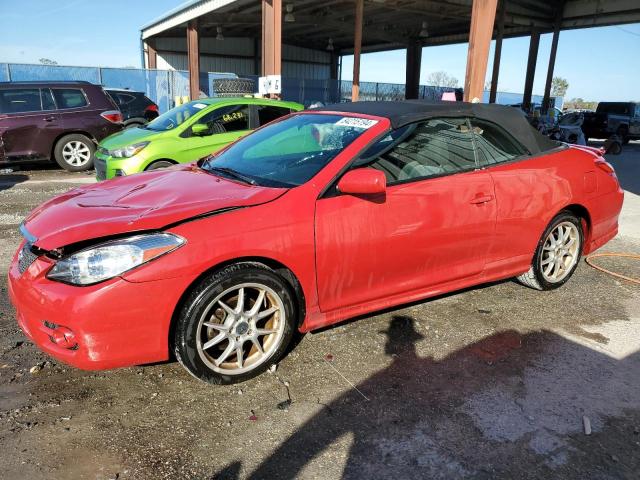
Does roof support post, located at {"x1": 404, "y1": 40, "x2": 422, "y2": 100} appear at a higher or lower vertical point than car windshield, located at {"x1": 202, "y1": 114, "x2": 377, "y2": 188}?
higher

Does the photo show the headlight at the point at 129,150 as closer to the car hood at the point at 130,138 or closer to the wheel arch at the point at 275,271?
the car hood at the point at 130,138

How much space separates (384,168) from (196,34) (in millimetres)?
21525

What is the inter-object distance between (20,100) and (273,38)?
21.6 ft

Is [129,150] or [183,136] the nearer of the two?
[129,150]

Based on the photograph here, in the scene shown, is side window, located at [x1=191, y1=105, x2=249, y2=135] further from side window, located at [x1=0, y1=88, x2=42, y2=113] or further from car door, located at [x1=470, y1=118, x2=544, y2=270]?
car door, located at [x1=470, y1=118, x2=544, y2=270]

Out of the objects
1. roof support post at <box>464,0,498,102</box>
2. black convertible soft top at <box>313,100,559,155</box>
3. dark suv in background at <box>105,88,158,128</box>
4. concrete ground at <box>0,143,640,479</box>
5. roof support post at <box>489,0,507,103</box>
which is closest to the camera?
concrete ground at <box>0,143,640,479</box>

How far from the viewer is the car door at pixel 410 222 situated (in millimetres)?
2871

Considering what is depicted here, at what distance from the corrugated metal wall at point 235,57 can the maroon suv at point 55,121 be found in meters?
23.4

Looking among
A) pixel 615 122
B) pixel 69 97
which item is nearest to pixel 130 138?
pixel 69 97

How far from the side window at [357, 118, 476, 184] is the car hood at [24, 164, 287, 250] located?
29.0 inches

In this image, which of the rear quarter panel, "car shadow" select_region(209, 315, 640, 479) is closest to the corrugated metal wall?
the rear quarter panel

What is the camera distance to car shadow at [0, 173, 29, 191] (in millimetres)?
8274

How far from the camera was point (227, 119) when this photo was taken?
7371mm

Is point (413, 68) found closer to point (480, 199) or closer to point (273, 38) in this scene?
point (273, 38)
